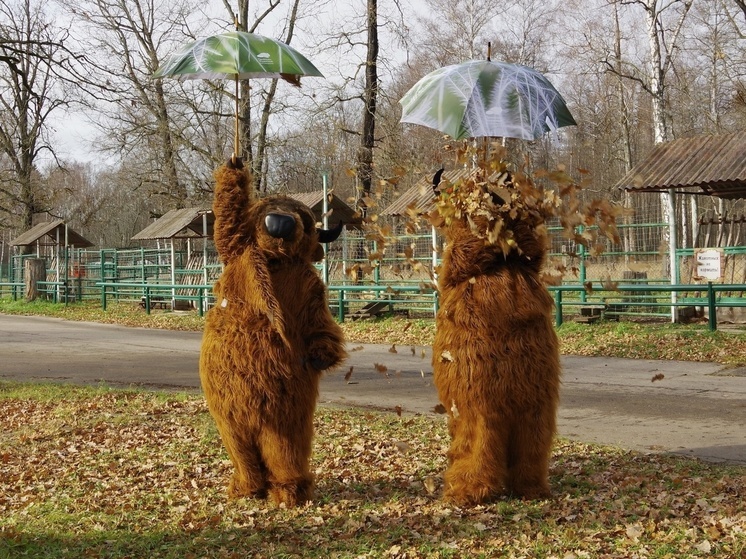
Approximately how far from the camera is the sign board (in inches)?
549

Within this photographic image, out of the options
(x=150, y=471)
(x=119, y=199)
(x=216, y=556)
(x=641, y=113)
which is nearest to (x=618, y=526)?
(x=216, y=556)

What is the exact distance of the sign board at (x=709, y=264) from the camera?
13953 millimetres

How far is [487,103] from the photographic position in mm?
5617

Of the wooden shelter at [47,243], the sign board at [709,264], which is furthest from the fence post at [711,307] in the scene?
the wooden shelter at [47,243]

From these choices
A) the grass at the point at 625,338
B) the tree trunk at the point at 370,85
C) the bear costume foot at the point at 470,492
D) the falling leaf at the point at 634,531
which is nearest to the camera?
the falling leaf at the point at 634,531

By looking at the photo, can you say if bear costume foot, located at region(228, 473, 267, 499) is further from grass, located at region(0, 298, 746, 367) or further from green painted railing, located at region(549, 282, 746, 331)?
green painted railing, located at region(549, 282, 746, 331)

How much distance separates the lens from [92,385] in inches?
437

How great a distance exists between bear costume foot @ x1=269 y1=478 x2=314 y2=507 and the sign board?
33.5 feet

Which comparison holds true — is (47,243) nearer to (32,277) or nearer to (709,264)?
(32,277)

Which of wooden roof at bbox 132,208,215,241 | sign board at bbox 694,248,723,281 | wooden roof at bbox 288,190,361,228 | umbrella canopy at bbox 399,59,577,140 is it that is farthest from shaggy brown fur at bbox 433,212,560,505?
wooden roof at bbox 132,208,215,241

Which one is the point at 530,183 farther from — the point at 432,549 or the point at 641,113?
the point at 641,113

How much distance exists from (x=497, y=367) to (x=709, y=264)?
1008cm

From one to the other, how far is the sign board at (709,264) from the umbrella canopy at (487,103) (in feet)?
29.9

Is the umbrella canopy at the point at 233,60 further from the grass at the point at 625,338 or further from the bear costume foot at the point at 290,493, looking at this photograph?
the grass at the point at 625,338
